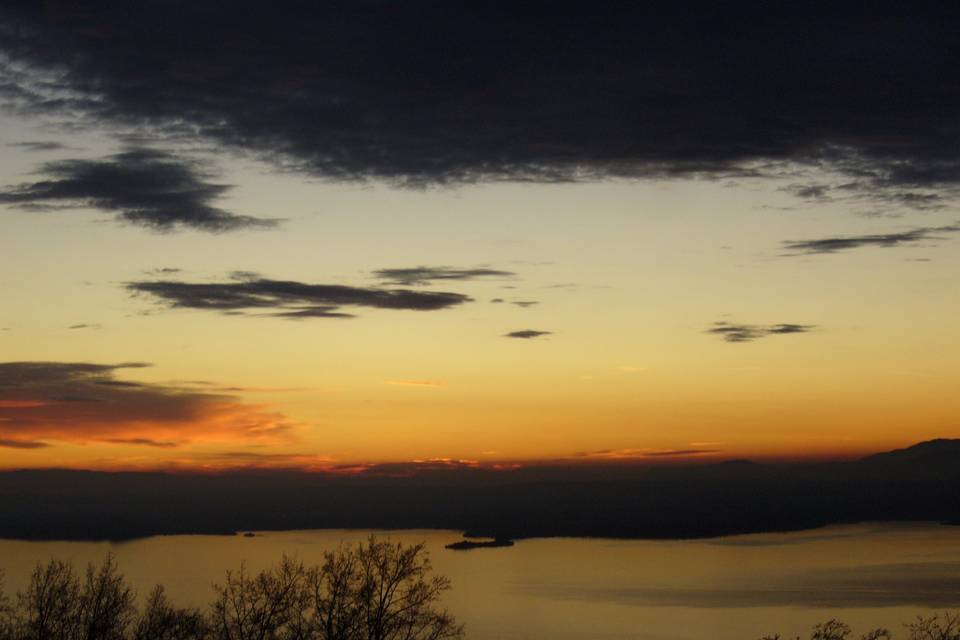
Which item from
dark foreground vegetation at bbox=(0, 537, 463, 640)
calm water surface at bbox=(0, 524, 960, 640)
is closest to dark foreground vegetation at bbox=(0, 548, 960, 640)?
dark foreground vegetation at bbox=(0, 537, 463, 640)

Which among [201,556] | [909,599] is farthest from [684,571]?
[201,556]

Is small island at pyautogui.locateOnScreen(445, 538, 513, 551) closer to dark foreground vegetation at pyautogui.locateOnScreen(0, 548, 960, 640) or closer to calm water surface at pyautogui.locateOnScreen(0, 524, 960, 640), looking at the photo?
calm water surface at pyautogui.locateOnScreen(0, 524, 960, 640)

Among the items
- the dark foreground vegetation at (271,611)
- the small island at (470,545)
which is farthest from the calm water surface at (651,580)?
the dark foreground vegetation at (271,611)

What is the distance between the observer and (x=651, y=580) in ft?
450

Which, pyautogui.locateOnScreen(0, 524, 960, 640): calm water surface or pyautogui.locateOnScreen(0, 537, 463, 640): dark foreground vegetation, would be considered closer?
pyautogui.locateOnScreen(0, 537, 463, 640): dark foreground vegetation

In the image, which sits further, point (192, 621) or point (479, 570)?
point (479, 570)

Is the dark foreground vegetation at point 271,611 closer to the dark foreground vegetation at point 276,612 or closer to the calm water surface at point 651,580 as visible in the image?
the dark foreground vegetation at point 276,612

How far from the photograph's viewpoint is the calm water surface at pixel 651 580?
3912 inches

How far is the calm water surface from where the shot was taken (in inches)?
3912

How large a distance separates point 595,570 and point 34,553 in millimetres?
72727

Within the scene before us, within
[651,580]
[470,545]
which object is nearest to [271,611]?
[651,580]

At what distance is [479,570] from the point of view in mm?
150750

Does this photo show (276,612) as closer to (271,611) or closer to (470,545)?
(271,611)

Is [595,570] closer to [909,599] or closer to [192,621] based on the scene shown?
[909,599]
